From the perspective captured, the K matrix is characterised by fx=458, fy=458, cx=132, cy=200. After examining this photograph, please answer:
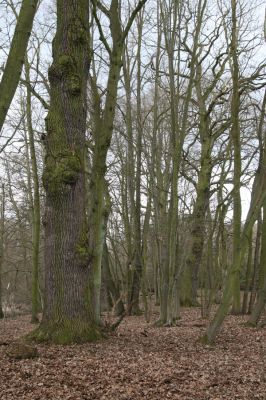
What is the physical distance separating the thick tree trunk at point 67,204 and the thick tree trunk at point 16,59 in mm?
2332

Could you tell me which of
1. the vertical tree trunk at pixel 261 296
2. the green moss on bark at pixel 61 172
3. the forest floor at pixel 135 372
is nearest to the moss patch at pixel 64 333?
the forest floor at pixel 135 372

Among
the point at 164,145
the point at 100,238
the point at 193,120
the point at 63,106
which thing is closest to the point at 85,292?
the point at 100,238

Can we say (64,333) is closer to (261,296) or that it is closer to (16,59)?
(16,59)

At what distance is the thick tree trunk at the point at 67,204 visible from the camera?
6.98m

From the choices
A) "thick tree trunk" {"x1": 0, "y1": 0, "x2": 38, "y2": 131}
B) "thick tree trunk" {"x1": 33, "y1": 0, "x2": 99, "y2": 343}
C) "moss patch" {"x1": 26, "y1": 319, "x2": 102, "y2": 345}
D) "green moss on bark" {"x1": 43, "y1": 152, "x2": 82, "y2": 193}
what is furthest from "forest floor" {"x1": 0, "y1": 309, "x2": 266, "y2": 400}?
"thick tree trunk" {"x1": 0, "y1": 0, "x2": 38, "y2": 131}

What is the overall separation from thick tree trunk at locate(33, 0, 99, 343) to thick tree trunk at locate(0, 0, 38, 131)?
2.33 m

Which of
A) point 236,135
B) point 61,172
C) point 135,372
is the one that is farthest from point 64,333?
point 236,135

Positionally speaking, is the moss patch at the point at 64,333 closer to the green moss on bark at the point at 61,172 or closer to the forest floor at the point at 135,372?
the forest floor at the point at 135,372

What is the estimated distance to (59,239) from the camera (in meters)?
7.04

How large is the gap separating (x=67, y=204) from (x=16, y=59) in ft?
9.10

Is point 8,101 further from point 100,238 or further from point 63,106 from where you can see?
point 100,238

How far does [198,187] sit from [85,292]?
1086 cm

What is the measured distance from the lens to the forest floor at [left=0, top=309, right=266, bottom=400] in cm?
475

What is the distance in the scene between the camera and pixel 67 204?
7.08 m
